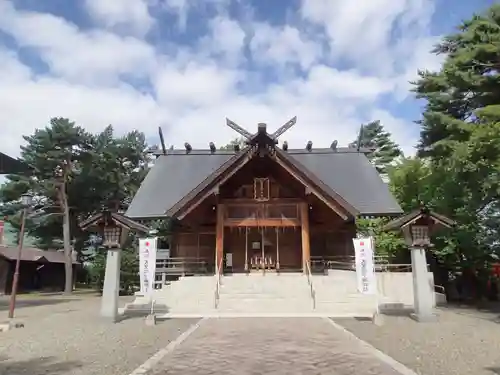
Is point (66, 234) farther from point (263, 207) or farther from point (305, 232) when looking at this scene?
point (305, 232)

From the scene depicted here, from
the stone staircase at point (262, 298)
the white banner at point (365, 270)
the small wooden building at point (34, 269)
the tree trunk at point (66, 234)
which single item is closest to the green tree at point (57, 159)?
the tree trunk at point (66, 234)

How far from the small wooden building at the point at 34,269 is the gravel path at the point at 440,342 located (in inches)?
1306

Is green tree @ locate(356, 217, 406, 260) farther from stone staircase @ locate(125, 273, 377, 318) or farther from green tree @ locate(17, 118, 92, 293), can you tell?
green tree @ locate(17, 118, 92, 293)

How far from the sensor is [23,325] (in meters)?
12.1

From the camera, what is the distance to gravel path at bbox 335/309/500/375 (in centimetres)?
669

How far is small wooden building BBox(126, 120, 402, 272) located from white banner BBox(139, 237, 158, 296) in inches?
218

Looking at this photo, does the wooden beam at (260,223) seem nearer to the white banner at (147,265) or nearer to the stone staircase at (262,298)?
the stone staircase at (262,298)

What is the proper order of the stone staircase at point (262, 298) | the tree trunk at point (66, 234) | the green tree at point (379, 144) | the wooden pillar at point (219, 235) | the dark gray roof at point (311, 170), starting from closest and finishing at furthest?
the stone staircase at point (262, 298) → the wooden pillar at point (219, 235) → the dark gray roof at point (311, 170) → the tree trunk at point (66, 234) → the green tree at point (379, 144)

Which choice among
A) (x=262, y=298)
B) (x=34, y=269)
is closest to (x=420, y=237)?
(x=262, y=298)

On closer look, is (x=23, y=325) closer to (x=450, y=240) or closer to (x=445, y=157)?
(x=445, y=157)

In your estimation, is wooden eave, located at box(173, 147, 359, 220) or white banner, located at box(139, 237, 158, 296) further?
wooden eave, located at box(173, 147, 359, 220)

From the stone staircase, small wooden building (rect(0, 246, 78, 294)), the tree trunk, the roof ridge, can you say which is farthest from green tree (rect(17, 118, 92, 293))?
the stone staircase

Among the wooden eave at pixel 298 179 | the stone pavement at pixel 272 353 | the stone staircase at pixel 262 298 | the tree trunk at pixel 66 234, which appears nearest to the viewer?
the stone pavement at pixel 272 353

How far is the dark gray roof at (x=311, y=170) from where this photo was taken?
23312mm
